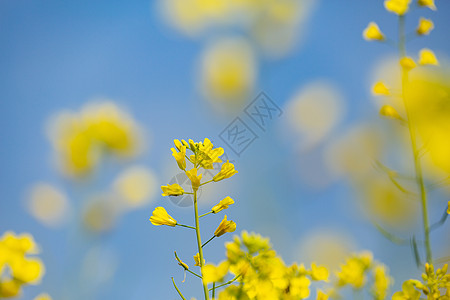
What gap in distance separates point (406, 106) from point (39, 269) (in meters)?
1.29

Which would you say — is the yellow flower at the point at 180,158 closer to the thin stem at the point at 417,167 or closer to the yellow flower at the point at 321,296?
the yellow flower at the point at 321,296

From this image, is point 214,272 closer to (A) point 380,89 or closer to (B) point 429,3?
(A) point 380,89

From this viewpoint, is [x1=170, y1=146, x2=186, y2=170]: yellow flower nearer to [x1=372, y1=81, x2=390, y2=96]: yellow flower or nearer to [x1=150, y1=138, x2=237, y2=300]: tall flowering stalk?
[x1=150, y1=138, x2=237, y2=300]: tall flowering stalk

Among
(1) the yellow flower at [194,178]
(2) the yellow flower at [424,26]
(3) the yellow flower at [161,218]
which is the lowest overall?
(3) the yellow flower at [161,218]

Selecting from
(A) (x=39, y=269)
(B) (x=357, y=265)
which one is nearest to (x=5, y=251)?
(A) (x=39, y=269)

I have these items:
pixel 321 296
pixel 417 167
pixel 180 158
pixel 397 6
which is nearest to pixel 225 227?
pixel 180 158

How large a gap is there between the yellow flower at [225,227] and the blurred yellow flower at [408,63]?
1.02 meters

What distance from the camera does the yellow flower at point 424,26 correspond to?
1.63 m

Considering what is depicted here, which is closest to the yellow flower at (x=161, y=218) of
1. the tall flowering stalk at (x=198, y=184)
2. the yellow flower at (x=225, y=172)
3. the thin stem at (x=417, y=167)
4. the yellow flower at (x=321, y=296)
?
the tall flowering stalk at (x=198, y=184)

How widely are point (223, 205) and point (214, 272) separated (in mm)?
159

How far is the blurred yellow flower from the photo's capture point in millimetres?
1480

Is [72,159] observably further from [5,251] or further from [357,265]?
[5,251]

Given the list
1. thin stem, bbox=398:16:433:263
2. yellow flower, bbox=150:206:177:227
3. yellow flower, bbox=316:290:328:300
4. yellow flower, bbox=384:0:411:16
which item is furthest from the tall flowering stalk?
yellow flower, bbox=384:0:411:16

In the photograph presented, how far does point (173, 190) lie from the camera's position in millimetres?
904
